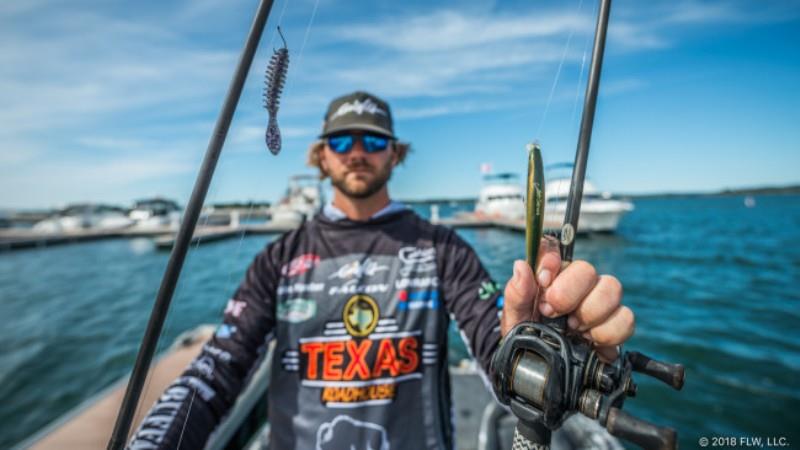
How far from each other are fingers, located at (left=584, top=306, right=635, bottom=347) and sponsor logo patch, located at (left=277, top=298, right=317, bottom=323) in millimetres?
1659

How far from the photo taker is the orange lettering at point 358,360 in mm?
2193

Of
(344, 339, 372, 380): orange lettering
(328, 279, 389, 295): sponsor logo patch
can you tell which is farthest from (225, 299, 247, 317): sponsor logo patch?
(344, 339, 372, 380): orange lettering

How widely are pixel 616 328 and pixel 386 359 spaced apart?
141cm

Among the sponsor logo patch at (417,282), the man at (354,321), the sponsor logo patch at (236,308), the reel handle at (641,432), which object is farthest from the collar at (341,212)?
the reel handle at (641,432)

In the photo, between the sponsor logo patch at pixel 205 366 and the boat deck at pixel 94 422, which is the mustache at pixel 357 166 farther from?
the boat deck at pixel 94 422

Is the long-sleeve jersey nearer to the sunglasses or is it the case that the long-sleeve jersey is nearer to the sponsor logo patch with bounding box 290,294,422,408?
the sponsor logo patch with bounding box 290,294,422,408

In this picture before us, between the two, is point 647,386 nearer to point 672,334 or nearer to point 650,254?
point 672,334

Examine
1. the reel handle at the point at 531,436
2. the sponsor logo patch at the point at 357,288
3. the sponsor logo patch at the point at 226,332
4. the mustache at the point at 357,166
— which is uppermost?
the mustache at the point at 357,166

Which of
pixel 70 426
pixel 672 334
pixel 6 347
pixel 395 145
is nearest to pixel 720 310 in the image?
pixel 672 334

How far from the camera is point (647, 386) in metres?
7.54

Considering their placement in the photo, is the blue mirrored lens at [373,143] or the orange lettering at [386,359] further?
the blue mirrored lens at [373,143]

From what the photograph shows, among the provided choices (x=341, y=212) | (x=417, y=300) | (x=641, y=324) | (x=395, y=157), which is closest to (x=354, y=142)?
(x=395, y=157)

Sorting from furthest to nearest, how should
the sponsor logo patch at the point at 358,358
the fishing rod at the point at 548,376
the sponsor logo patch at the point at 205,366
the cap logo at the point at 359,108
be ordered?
1. the cap logo at the point at 359,108
2. the sponsor logo patch at the point at 358,358
3. the sponsor logo patch at the point at 205,366
4. the fishing rod at the point at 548,376

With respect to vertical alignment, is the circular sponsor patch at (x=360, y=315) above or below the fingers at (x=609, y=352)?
below
